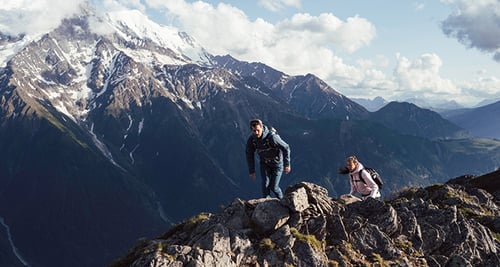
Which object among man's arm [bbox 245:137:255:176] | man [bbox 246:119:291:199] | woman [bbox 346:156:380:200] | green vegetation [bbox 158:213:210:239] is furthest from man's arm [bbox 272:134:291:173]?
green vegetation [bbox 158:213:210:239]

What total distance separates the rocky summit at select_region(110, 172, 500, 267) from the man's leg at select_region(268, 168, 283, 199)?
1449 millimetres

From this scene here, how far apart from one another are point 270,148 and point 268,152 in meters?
0.31

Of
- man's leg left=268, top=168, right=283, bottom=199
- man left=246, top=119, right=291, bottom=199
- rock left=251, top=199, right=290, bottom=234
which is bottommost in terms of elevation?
rock left=251, top=199, right=290, bottom=234

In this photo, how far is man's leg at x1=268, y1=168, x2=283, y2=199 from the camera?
77.9 ft

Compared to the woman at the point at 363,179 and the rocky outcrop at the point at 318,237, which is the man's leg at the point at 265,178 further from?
the woman at the point at 363,179

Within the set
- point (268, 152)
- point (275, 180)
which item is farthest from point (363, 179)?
point (268, 152)

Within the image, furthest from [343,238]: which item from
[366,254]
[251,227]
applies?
[251,227]

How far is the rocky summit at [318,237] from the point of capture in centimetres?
1875

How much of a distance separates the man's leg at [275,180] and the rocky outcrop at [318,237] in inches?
36.6

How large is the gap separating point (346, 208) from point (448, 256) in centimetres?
612

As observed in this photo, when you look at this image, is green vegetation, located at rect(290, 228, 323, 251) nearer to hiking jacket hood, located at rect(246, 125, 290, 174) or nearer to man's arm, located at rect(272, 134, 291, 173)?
man's arm, located at rect(272, 134, 291, 173)

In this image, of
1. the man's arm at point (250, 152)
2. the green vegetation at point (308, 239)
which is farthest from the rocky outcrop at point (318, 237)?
the man's arm at point (250, 152)

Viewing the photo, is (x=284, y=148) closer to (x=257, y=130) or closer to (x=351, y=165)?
(x=257, y=130)

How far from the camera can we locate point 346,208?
24.1 metres
